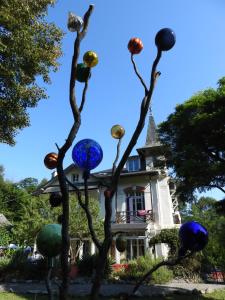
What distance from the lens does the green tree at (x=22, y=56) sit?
317 inches

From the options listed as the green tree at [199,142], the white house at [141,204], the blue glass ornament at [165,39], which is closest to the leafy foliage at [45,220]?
the white house at [141,204]

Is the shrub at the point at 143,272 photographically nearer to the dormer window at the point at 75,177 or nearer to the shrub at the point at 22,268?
the shrub at the point at 22,268

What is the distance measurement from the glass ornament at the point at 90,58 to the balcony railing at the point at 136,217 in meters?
19.6

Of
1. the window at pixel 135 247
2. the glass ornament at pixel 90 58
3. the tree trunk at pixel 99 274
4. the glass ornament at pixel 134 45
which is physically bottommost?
the tree trunk at pixel 99 274

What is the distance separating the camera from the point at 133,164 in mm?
23672

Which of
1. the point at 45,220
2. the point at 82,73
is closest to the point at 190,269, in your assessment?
the point at 45,220

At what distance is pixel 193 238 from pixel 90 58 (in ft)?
5.20

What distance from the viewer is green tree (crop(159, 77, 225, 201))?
438 inches

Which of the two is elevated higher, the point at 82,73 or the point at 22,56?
the point at 22,56

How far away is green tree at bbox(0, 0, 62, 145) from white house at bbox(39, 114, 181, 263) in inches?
430

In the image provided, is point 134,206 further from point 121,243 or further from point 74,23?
point 74,23

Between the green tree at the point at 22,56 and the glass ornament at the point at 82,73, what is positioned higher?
the green tree at the point at 22,56

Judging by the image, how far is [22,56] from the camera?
8.62 m

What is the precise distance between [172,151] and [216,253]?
5.87m
